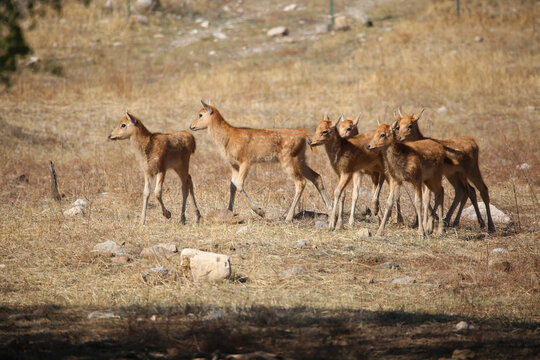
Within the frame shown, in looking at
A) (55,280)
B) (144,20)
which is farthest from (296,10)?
(55,280)

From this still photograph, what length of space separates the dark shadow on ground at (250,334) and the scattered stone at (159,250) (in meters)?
→ 1.98

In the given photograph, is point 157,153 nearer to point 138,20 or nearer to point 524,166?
point 524,166

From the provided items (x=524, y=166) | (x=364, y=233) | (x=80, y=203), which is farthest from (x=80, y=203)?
(x=524, y=166)

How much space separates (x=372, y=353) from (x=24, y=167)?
1319cm

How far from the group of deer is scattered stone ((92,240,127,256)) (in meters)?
2.12

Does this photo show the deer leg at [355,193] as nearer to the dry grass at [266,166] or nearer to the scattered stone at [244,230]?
the dry grass at [266,166]

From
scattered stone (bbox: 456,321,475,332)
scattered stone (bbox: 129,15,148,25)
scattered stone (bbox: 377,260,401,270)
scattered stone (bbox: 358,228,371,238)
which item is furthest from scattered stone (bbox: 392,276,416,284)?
scattered stone (bbox: 129,15,148,25)

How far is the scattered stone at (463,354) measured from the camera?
5.75m

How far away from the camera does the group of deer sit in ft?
36.7

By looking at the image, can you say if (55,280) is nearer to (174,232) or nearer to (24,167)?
(174,232)

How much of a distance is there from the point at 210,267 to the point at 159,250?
1460 millimetres

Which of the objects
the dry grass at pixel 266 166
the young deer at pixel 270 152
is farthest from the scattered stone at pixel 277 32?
the young deer at pixel 270 152

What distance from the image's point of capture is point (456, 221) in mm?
12250

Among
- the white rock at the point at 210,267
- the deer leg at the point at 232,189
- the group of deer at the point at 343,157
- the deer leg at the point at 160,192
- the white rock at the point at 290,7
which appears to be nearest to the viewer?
the white rock at the point at 210,267
